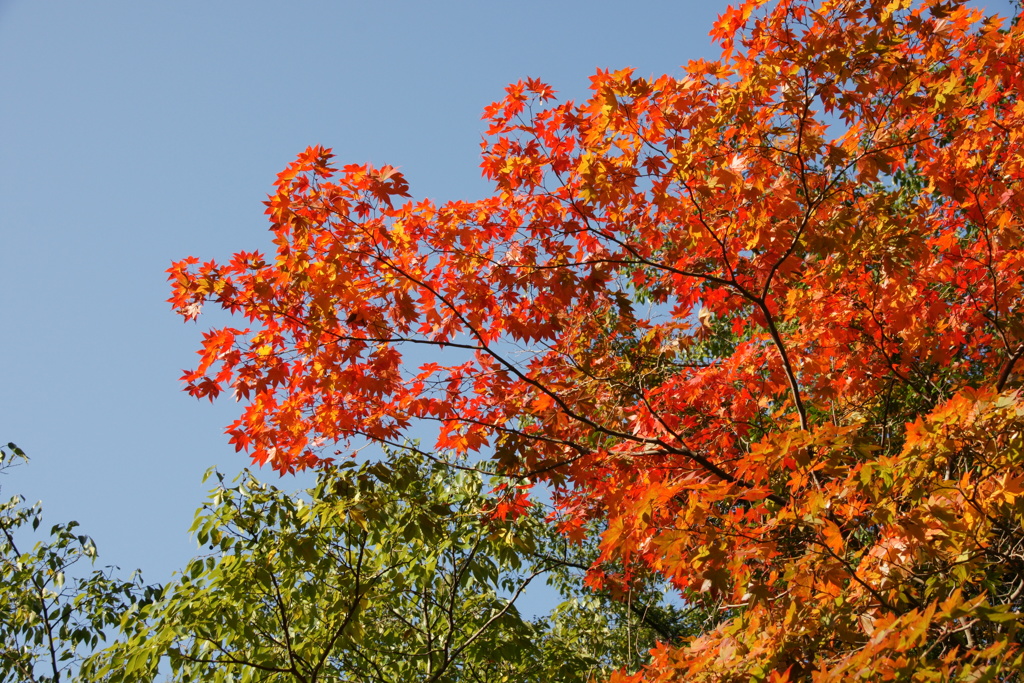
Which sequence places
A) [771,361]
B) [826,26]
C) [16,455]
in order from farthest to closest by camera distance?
[16,455], [771,361], [826,26]

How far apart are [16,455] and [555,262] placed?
18.8 feet

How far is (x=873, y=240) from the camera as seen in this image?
207 inches

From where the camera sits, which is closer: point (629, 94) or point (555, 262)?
point (629, 94)

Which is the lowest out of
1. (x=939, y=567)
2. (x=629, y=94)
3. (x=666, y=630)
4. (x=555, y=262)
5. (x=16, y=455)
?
(x=939, y=567)

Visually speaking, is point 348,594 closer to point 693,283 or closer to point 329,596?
point 329,596

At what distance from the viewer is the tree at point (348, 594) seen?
4.83 metres

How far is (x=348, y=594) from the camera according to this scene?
5.21 m

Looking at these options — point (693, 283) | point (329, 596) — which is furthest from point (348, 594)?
point (693, 283)

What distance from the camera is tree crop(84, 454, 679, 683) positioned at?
4.83 meters

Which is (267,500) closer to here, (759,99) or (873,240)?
(759,99)

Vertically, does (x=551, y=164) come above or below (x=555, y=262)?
above

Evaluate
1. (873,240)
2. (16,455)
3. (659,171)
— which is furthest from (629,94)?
(16,455)

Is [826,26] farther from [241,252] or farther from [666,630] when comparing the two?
[666,630]

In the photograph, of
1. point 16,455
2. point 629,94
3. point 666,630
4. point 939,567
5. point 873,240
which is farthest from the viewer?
point 666,630
